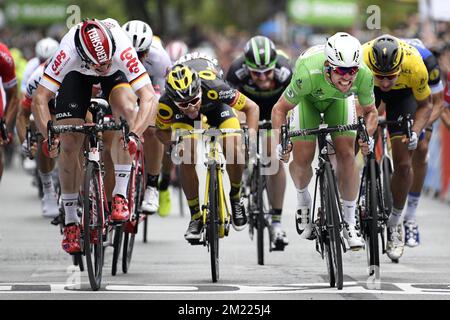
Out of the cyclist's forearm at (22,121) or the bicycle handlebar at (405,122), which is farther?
the cyclist's forearm at (22,121)

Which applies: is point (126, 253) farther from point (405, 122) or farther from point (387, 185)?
point (405, 122)

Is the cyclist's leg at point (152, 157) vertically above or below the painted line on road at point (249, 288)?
above

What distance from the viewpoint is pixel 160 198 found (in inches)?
593

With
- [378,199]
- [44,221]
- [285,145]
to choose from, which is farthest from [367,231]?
[44,221]

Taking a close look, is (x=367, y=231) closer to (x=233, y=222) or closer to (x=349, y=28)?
(x=233, y=222)

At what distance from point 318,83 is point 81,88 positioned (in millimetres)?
1830

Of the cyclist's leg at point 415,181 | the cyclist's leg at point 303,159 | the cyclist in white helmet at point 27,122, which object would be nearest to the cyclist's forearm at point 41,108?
the cyclist in white helmet at point 27,122

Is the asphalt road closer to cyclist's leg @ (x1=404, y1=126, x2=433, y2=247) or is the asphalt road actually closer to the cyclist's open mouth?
cyclist's leg @ (x1=404, y1=126, x2=433, y2=247)

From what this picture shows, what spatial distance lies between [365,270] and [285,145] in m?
1.90

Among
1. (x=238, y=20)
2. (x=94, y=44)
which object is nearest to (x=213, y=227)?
(x=94, y=44)

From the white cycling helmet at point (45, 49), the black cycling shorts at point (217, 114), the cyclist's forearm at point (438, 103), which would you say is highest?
the white cycling helmet at point (45, 49)

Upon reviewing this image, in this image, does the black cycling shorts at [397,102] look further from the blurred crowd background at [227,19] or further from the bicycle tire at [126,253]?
the blurred crowd background at [227,19]

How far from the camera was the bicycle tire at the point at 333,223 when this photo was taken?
10492mm

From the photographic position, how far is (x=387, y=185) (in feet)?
41.0
